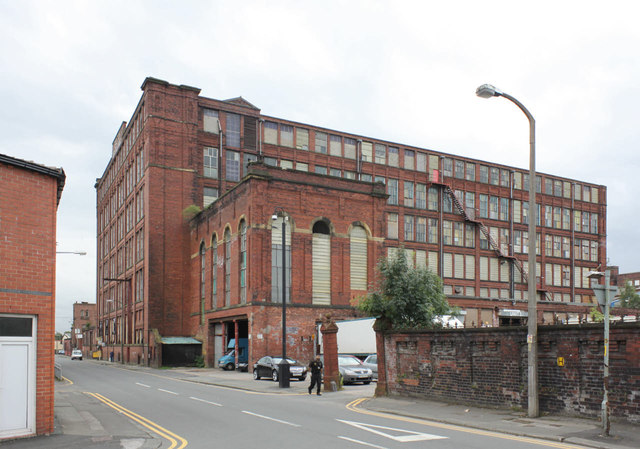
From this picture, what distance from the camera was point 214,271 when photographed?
51.1m

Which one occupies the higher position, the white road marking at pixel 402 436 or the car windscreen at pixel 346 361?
the white road marking at pixel 402 436

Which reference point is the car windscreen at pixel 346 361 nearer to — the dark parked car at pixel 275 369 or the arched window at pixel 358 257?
the dark parked car at pixel 275 369

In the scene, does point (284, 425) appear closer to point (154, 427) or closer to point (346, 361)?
point (154, 427)

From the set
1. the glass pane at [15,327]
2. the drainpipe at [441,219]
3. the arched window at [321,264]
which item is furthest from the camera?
the drainpipe at [441,219]

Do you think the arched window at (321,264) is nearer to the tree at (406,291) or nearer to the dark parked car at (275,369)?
the dark parked car at (275,369)

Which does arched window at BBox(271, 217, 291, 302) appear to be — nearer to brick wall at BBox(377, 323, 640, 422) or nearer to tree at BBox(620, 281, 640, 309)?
brick wall at BBox(377, 323, 640, 422)

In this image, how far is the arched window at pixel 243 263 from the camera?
1754 inches

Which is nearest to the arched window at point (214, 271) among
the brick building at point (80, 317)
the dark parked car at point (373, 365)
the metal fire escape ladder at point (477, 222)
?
the dark parked car at point (373, 365)

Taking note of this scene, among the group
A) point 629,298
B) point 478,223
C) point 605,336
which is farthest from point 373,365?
point 629,298

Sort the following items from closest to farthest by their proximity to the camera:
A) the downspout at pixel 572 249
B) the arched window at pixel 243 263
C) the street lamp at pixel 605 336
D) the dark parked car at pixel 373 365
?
the street lamp at pixel 605 336 < the dark parked car at pixel 373 365 < the arched window at pixel 243 263 < the downspout at pixel 572 249

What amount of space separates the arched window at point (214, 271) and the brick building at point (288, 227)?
180 mm

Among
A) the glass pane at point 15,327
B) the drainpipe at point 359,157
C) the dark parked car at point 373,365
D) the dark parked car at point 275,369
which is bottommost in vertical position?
the dark parked car at point 275,369

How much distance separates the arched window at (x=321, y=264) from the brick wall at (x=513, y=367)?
2350 cm

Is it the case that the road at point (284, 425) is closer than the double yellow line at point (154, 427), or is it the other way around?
the road at point (284, 425)
